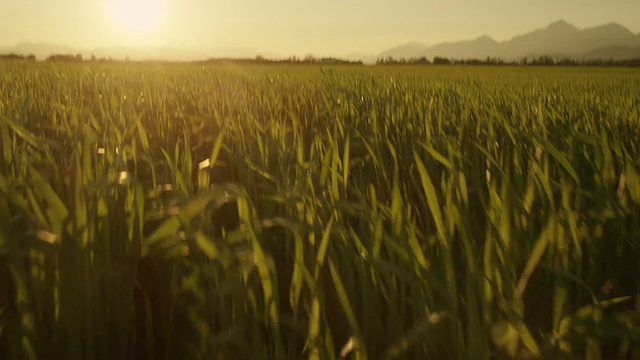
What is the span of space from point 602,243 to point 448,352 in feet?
1.74

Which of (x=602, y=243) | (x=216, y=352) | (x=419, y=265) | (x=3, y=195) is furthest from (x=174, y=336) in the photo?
(x=602, y=243)

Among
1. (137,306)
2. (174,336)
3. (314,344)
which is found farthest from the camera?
(137,306)

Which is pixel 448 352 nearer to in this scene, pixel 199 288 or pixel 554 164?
pixel 199 288

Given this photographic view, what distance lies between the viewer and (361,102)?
3.34m

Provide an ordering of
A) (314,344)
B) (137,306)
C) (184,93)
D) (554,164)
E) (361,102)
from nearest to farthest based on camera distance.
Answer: (314,344) → (137,306) → (554,164) → (361,102) → (184,93)

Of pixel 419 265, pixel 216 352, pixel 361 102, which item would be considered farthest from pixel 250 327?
pixel 361 102

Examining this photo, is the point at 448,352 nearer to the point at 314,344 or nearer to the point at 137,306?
the point at 314,344

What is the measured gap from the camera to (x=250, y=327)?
2.53 ft

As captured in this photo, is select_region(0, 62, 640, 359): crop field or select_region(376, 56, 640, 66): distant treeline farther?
select_region(376, 56, 640, 66): distant treeline

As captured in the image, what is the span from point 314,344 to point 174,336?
0.30m

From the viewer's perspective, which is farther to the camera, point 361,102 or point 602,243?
point 361,102

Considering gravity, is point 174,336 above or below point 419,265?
below

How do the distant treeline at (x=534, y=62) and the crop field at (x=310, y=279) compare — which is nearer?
the crop field at (x=310, y=279)

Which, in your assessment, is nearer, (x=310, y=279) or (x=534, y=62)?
(x=310, y=279)
